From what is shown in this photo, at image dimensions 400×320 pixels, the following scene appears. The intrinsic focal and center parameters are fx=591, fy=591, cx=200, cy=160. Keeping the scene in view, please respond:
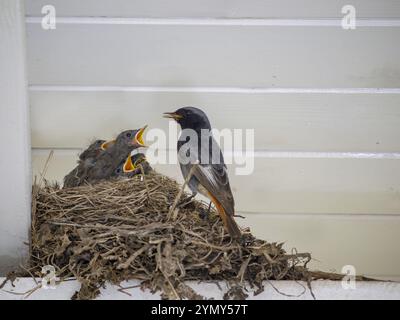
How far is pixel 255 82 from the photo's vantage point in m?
3.23

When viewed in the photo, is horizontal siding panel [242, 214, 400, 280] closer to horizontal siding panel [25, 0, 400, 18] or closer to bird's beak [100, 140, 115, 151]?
bird's beak [100, 140, 115, 151]

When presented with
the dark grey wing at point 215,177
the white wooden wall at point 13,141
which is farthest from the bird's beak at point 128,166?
the white wooden wall at point 13,141

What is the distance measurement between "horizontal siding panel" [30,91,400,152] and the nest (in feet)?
2.16

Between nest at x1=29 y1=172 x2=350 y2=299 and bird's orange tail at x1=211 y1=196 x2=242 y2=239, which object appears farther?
bird's orange tail at x1=211 y1=196 x2=242 y2=239

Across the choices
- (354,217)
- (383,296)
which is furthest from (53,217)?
(354,217)

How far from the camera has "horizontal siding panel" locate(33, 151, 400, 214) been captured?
3.31 metres

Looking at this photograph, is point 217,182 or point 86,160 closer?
point 217,182

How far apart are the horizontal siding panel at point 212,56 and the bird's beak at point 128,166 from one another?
0.47 m

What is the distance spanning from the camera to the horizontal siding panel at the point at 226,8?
316cm

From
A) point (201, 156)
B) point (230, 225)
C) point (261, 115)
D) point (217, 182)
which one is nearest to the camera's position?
point (230, 225)

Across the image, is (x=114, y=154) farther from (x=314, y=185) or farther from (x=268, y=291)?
(x=268, y=291)

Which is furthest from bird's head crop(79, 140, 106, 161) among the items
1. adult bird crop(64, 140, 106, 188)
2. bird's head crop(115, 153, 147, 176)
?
bird's head crop(115, 153, 147, 176)

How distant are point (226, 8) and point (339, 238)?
1.45 metres

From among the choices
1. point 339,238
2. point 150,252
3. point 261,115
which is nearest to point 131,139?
point 261,115
